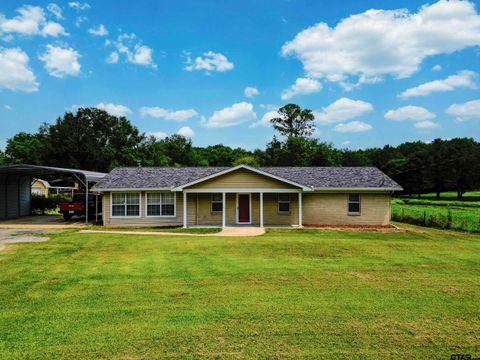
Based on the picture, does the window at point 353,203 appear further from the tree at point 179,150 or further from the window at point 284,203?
the tree at point 179,150

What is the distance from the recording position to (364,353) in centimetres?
543

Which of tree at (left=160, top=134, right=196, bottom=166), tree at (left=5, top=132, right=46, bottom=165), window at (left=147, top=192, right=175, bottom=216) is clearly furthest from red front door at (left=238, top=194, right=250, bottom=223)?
tree at (left=160, top=134, right=196, bottom=166)


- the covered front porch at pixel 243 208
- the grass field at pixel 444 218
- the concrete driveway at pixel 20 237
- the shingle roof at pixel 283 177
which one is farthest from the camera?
the covered front porch at pixel 243 208

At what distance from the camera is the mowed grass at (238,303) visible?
5.66 m

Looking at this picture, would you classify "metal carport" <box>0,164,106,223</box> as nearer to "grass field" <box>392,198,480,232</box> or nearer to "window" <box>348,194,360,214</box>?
"window" <box>348,194,360,214</box>

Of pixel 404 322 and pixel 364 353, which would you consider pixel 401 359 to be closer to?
pixel 364 353

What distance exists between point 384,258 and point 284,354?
8462mm

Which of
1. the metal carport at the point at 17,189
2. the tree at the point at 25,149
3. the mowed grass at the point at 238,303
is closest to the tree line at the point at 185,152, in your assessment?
the tree at the point at 25,149

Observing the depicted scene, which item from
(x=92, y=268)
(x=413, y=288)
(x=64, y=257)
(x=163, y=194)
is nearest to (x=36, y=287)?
(x=92, y=268)

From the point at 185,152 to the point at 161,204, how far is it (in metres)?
63.8

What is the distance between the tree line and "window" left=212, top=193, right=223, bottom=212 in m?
35.0

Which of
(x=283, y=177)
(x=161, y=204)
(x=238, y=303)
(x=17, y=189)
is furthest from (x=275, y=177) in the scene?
(x=17, y=189)

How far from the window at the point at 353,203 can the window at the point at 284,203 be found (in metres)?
3.95

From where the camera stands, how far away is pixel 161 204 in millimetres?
23969
